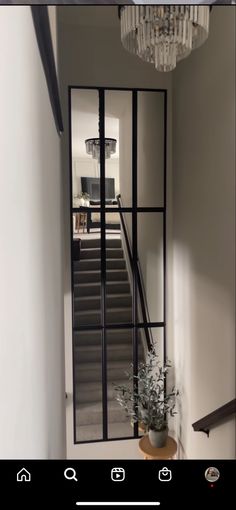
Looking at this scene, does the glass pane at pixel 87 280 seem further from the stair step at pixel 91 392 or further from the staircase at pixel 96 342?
the stair step at pixel 91 392

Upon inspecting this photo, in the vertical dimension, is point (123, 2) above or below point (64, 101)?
below

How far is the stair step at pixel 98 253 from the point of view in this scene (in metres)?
3.21

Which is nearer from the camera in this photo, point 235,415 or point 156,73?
point 235,415

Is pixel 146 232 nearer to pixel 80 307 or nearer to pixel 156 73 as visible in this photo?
pixel 80 307

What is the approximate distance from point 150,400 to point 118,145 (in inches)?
86.4

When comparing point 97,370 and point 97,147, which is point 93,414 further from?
point 97,147

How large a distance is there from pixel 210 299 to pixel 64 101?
2028 mm

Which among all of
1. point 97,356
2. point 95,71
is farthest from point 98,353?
point 95,71

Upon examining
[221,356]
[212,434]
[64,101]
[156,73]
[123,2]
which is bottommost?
[212,434]

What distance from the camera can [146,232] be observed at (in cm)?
A: 343

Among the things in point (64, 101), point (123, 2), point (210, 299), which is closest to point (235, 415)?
point (210, 299)

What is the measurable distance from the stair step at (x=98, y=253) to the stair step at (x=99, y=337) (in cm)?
68
